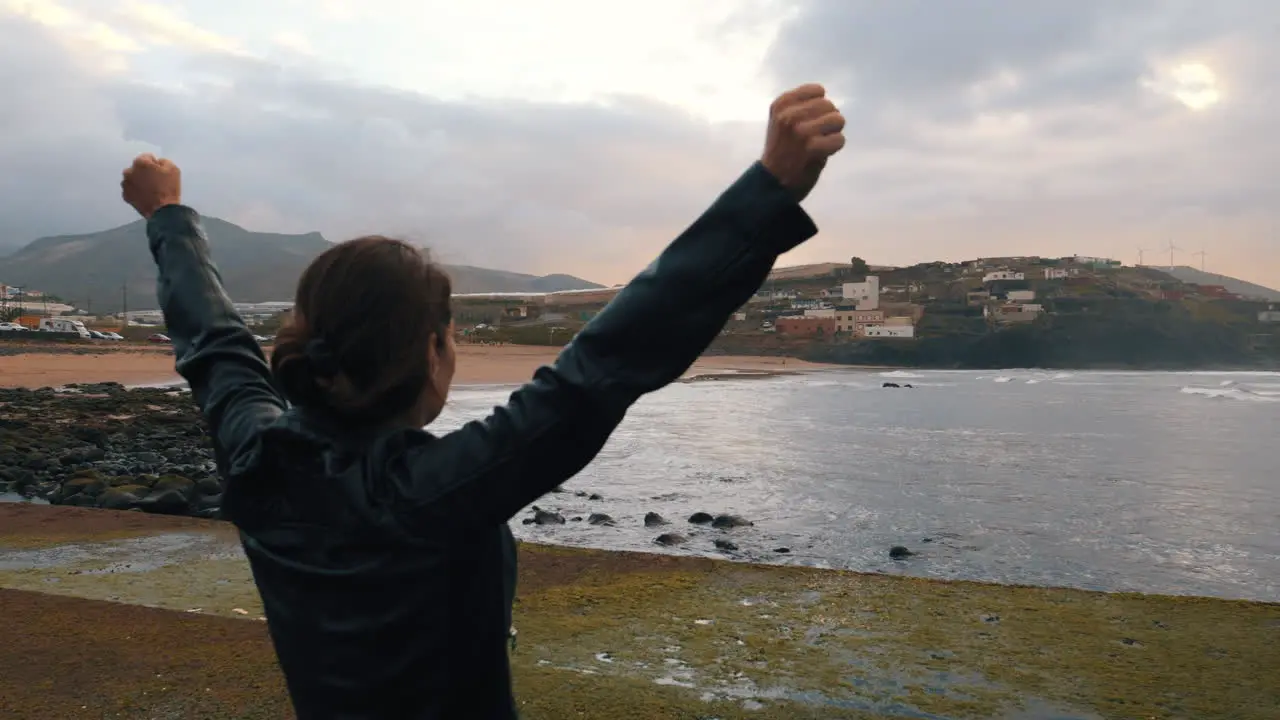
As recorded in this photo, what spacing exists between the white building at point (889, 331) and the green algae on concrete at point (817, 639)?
10754 cm

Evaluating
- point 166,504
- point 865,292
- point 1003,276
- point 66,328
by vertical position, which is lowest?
point 166,504

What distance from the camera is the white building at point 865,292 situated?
435 ft

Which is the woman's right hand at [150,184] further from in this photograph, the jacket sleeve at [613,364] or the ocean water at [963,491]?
the ocean water at [963,491]

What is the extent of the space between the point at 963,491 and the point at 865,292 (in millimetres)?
121405

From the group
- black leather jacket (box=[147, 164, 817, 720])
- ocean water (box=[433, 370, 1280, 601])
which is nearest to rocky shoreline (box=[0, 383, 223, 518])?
ocean water (box=[433, 370, 1280, 601])

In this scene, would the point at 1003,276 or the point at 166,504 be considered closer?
the point at 166,504

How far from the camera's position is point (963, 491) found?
19047 millimetres

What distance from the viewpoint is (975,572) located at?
11.7 m

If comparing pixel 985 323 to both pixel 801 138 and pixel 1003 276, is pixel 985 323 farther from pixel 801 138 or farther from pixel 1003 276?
pixel 801 138

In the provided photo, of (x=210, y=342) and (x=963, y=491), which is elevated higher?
(x=210, y=342)

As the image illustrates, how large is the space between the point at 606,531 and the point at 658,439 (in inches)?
574

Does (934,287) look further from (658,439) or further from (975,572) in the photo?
(975,572)

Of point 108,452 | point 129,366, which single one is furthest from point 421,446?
point 129,366

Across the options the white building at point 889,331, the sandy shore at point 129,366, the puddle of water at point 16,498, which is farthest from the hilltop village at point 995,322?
the puddle of water at point 16,498
